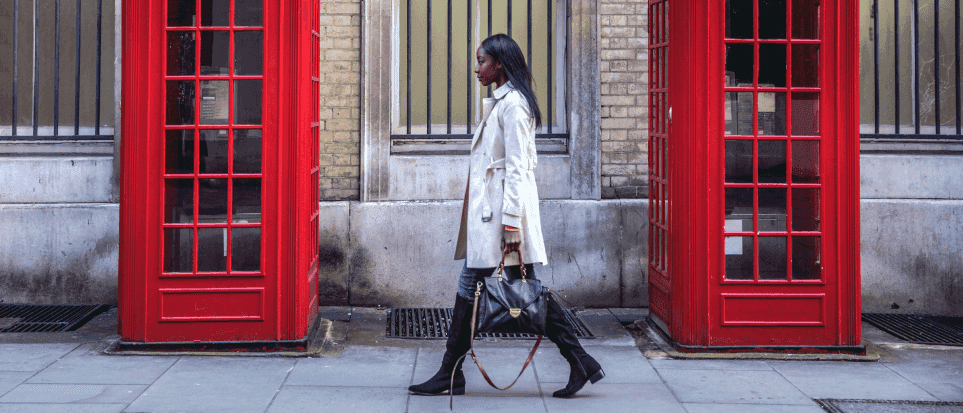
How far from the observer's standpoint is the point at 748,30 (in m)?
5.41

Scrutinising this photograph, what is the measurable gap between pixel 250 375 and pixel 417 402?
111 cm

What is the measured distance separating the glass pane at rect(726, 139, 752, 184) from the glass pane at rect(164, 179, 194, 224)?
11.5ft

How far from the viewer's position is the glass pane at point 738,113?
18.0ft

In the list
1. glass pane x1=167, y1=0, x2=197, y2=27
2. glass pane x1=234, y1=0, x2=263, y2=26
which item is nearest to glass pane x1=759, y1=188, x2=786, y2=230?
glass pane x1=234, y1=0, x2=263, y2=26

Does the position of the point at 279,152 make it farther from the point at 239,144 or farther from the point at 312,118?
the point at 312,118

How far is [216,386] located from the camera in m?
4.62

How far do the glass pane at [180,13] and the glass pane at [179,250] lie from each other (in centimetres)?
131

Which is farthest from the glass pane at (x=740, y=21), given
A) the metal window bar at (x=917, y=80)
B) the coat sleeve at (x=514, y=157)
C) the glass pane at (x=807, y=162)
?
the metal window bar at (x=917, y=80)

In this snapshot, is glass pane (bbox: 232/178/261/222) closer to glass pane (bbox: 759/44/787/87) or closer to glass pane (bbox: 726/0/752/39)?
glass pane (bbox: 726/0/752/39)

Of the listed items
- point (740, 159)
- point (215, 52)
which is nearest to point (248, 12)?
point (215, 52)

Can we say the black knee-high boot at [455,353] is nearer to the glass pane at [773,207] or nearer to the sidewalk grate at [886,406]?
the sidewalk grate at [886,406]

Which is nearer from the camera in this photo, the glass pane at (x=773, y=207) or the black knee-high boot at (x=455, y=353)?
the black knee-high boot at (x=455, y=353)

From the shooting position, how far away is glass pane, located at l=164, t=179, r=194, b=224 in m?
5.33

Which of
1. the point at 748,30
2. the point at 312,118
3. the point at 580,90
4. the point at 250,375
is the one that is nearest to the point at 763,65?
the point at 748,30
